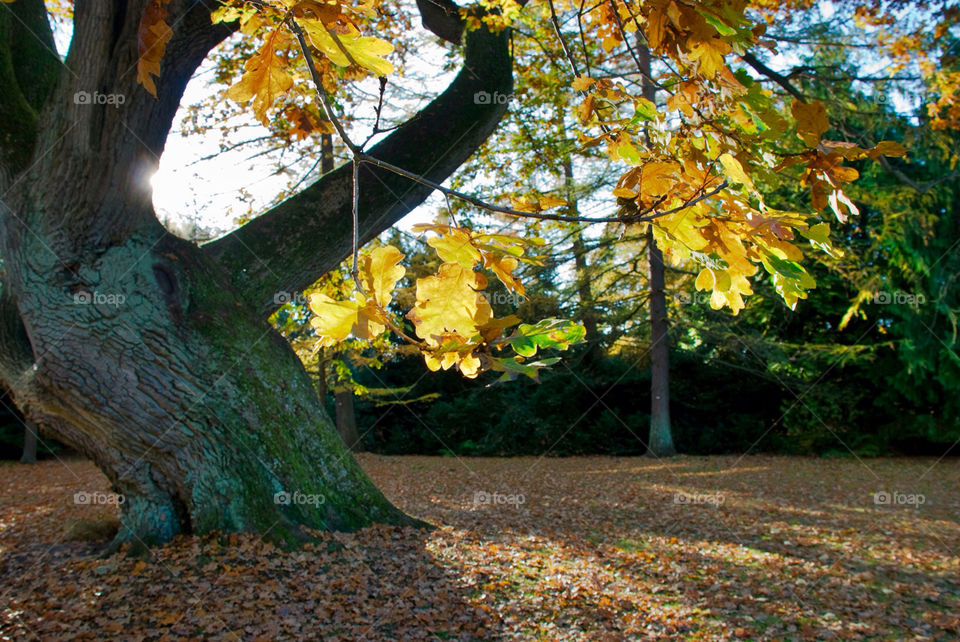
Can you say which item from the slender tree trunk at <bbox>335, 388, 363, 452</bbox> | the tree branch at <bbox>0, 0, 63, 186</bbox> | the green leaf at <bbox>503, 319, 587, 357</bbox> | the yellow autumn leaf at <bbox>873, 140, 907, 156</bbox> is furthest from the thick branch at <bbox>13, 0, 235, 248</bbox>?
the slender tree trunk at <bbox>335, 388, 363, 452</bbox>

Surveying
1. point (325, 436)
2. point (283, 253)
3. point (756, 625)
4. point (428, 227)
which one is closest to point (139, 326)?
point (283, 253)

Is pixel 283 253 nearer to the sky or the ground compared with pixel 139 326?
nearer to the sky

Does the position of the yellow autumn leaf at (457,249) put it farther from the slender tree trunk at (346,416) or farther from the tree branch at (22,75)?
the slender tree trunk at (346,416)

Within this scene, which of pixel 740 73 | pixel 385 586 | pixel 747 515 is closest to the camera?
pixel 740 73

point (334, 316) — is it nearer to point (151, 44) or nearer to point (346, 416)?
point (151, 44)

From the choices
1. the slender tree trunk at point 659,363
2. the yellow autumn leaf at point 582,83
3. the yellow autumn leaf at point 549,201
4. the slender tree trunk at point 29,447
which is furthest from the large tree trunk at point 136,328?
the slender tree trunk at point 29,447

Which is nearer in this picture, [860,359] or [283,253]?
[283,253]

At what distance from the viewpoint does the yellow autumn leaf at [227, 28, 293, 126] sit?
3.47 ft

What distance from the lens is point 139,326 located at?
157 inches

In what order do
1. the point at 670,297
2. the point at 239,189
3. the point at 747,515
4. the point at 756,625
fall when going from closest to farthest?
1. the point at 756,625
2. the point at 747,515
3. the point at 239,189
4. the point at 670,297

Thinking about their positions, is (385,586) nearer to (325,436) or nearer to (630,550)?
(325,436)

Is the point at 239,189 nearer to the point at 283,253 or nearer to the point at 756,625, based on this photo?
the point at 283,253

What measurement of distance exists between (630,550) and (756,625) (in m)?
1.47

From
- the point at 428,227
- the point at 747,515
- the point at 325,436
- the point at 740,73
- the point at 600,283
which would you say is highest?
the point at 600,283
